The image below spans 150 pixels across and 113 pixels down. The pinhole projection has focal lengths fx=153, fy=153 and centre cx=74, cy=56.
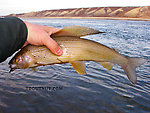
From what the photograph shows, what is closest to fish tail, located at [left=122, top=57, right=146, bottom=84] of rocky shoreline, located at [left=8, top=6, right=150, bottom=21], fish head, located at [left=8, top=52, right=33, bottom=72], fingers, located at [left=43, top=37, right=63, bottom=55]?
fingers, located at [left=43, top=37, right=63, bottom=55]

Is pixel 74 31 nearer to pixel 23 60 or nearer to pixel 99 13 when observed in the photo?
pixel 23 60

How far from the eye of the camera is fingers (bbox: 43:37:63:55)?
204 centimetres

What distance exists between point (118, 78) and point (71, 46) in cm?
504

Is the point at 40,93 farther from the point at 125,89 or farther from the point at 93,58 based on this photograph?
the point at 93,58

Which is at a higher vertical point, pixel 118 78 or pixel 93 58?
pixel 93 58

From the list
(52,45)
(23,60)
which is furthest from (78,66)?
(23,60)

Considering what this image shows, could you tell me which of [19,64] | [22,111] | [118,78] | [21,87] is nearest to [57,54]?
[19,64]

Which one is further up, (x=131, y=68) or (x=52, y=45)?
(x=52, y=45)

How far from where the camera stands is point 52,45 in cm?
205

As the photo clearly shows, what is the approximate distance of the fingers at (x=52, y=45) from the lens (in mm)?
2045

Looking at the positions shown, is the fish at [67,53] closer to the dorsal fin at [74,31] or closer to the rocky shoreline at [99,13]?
the dorsal fin at [74,31]

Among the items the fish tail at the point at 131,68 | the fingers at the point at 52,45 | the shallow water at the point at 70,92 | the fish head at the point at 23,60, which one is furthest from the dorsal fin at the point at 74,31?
the shallow water at the point at 70,92

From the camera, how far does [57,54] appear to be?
2072 millimetres

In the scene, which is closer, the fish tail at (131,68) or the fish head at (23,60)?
the fish head at (23,60)
